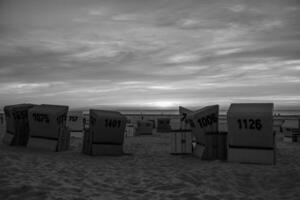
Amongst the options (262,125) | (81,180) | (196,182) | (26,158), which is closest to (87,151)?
(26,158)

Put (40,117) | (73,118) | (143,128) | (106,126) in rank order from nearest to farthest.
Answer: (106,126) → (40,117) → (73,118) → (143,128)

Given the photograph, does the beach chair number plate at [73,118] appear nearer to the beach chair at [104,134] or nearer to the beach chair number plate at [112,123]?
the beach chair at [104,134]

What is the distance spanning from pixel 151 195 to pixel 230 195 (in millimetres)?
1868

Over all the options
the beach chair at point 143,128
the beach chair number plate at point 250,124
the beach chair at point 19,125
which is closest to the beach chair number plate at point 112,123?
the beach chair at point 19,125

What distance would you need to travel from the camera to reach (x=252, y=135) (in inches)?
449

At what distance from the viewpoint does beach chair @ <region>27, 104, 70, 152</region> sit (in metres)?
13.6

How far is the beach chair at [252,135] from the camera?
11281 millimetres

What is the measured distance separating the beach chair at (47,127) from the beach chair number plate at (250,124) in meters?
7.53

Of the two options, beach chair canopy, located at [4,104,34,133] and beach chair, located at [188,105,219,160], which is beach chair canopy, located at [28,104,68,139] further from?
beach chair, located at [188,105,219,160]

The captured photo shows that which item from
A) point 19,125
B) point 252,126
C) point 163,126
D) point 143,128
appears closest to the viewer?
point 252,126

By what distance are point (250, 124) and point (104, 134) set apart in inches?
238

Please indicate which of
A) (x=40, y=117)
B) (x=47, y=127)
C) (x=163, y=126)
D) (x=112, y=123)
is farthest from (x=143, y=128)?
(x=40, y=117)

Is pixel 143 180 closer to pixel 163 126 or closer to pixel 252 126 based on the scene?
pixel 252 126

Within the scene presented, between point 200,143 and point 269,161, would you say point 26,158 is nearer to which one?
point 200,143
